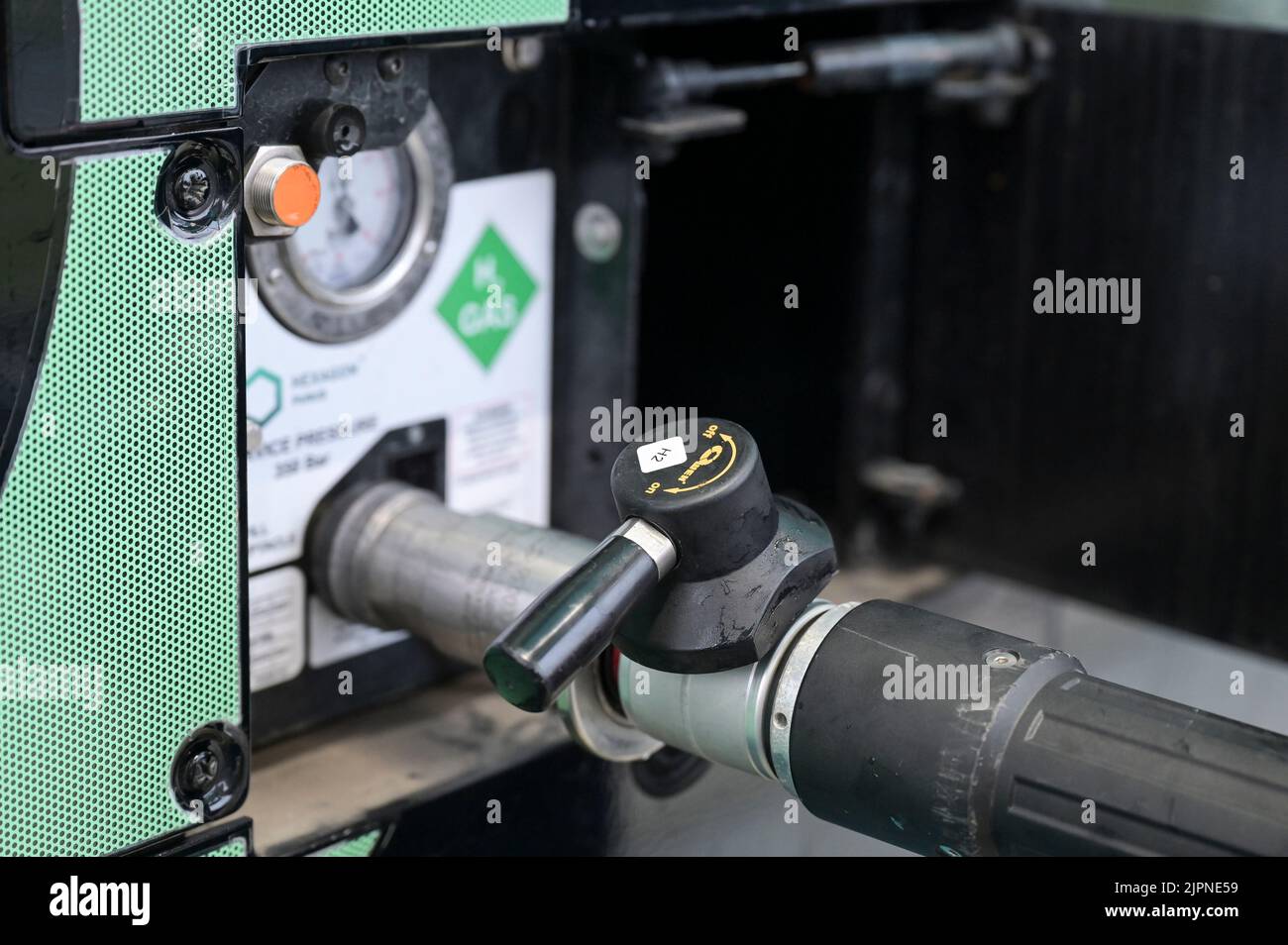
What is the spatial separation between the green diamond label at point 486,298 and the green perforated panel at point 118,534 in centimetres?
33

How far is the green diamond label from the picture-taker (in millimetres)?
1122

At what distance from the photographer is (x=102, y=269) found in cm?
75

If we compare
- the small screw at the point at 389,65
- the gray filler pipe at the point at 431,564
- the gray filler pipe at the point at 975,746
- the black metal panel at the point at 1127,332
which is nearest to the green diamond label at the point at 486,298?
the gray filler pipe at the point at 431,564

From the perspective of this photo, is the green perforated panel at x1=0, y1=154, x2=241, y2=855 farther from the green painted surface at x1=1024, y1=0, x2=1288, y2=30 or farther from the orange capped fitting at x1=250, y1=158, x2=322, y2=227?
the green painted surface at x1=1024, y1=0, x2=1288, y2=30

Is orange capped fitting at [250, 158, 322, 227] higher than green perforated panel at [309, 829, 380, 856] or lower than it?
higher

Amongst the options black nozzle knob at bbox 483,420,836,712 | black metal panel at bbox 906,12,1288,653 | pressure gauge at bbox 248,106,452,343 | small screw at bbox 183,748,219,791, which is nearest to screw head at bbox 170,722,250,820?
small screw at bbox 183,748,219,791

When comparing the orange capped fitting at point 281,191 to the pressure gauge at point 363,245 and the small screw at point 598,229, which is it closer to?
the pressure gauge at point 363,245

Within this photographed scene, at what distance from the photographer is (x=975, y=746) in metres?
0.76

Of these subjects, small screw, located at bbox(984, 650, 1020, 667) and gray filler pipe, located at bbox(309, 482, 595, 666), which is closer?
small screw, located at bbox(984, 650, 1020, 667)

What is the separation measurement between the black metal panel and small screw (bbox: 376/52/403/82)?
61 centimetres

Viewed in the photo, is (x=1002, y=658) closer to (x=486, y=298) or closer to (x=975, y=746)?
(x=975, y=746)

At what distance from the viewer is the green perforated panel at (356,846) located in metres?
0.94
